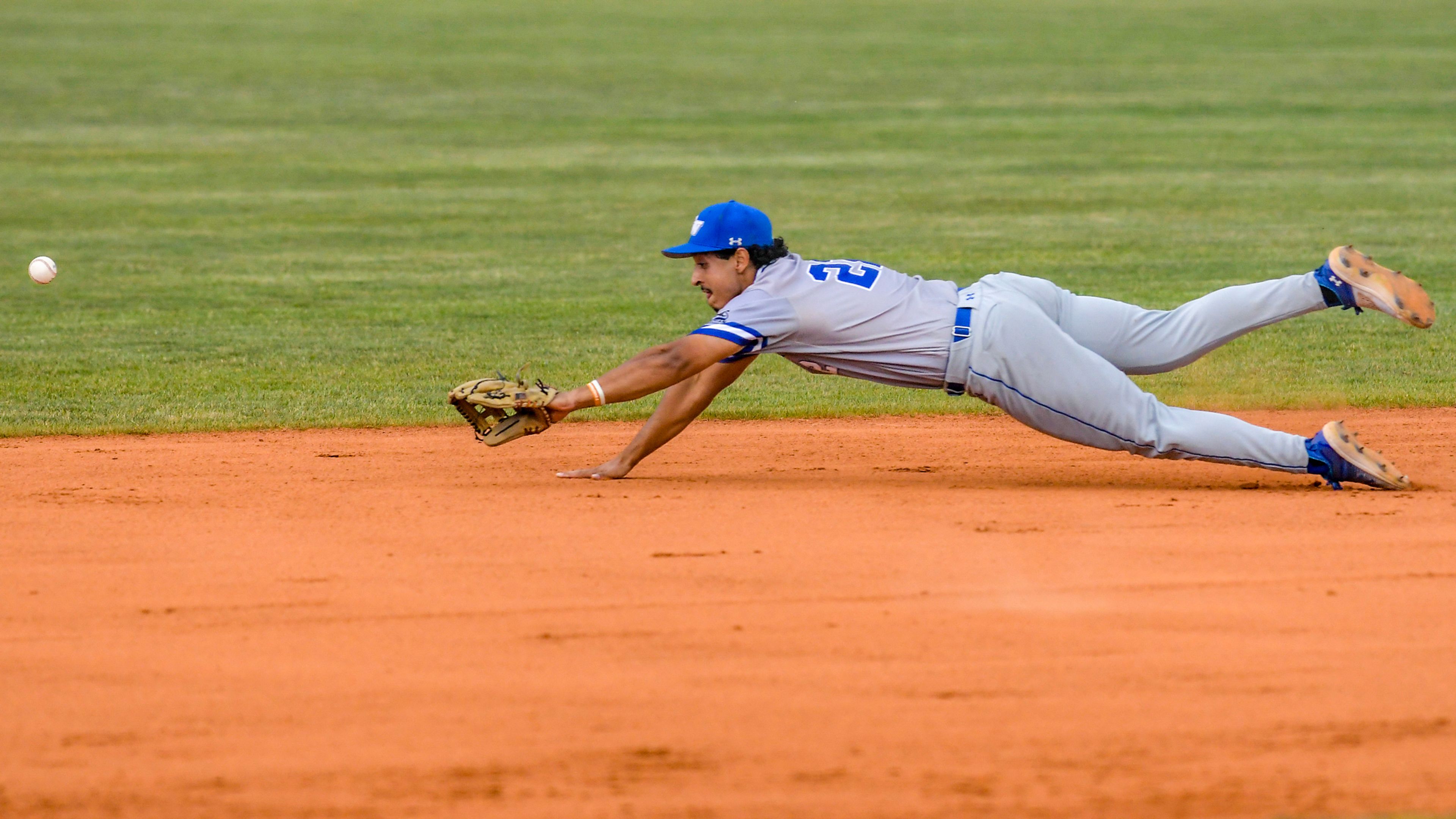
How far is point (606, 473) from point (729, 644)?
238cm

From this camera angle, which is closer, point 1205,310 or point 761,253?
point 761,253

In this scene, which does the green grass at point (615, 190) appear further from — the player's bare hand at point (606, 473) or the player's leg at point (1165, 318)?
the player's leg at point (1165, 318)

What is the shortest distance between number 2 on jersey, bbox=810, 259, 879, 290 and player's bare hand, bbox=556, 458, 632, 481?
1173 millimetres

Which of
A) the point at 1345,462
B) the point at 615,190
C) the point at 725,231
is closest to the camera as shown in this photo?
the point at 1345,462

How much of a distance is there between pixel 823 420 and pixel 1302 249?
264 inches

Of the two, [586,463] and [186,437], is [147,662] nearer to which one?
[586,463]

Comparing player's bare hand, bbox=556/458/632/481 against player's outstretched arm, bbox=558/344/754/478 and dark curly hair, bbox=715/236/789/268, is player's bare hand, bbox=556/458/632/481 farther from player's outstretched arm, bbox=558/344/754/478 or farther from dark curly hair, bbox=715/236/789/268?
dark curly hair, bbox=715/236/789/268

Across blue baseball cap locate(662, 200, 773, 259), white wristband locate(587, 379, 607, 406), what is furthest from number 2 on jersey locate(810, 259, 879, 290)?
white wristband locate(587, 379, 607, 406)

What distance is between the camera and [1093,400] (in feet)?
21.4

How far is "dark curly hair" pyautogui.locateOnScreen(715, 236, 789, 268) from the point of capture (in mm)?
6676

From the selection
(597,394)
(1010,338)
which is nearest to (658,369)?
(597,394)

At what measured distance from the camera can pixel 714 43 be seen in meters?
37.2

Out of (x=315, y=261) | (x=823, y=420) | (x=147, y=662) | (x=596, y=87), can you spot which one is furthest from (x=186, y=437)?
(x=596, y=87)

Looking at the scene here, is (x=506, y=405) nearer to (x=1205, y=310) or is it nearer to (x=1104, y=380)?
(x=1104, y=380)
